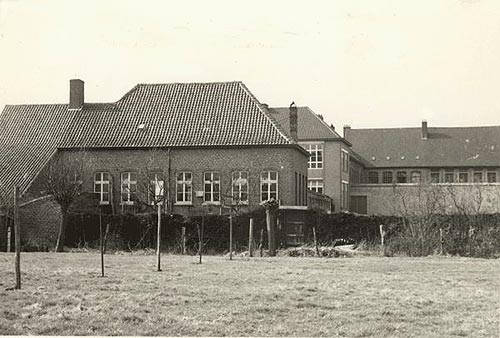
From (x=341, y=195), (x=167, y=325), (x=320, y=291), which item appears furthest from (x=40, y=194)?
(x=341, y=195)

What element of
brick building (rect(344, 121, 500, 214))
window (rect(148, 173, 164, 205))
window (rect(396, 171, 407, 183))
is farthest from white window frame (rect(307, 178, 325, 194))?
window (rect(148, 173, 164, 205))

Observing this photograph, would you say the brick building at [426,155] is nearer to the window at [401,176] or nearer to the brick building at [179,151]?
the window at [401,176]

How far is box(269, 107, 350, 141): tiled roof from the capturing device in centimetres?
5931

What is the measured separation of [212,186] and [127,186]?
4487 millimetres

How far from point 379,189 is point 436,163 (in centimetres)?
1736

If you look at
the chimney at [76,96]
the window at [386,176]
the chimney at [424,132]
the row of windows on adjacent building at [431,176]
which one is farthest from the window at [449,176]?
the chimney at [76,96]

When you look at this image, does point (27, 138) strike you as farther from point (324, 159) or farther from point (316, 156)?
point (324, 159)

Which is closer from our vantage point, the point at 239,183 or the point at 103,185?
the point at 239,183

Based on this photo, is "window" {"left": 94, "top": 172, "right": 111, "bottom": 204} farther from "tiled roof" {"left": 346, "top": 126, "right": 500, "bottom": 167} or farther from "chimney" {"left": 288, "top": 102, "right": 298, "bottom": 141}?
"tiled roof" {"left": 346, "top": 126, "right": 500, "bottom": 167}

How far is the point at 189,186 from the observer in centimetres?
3953

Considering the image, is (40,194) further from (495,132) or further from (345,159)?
(495,132)

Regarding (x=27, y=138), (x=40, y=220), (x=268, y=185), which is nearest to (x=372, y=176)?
(x=268, y=185)

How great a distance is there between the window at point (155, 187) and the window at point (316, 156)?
22260 millimetres

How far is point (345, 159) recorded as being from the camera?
62.2 meters
